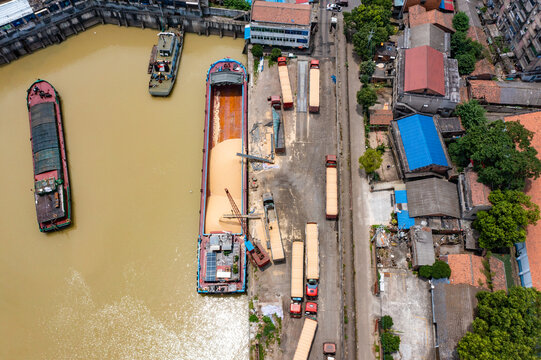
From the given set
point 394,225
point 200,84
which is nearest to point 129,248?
point 200,84

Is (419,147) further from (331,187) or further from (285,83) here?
(285,83)

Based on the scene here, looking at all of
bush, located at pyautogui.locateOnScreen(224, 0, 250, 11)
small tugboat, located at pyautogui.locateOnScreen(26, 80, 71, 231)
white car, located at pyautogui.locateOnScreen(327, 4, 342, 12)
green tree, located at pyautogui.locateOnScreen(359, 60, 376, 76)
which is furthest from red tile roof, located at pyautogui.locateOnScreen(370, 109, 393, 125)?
small tugboat, located at pyautogui.locateOnScreen(26, 80, 71, 231)

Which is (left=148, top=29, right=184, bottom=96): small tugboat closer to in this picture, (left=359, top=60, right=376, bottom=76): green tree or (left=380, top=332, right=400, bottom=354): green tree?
(left=359, top=60, right=376, bottom=76): green tree

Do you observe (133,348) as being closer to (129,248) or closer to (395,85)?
(129,248)

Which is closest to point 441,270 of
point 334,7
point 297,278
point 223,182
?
point 297,278

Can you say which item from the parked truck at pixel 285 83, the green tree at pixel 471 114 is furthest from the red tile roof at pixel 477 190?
Answer: the parked truck at pixel 285 83

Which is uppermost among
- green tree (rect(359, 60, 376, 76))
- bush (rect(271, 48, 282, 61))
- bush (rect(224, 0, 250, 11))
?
bush (rect(224, 0, 250, 11))
